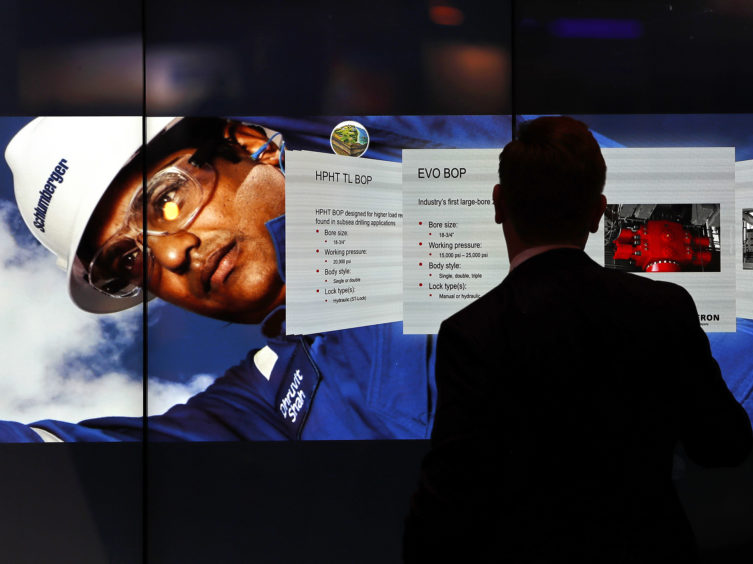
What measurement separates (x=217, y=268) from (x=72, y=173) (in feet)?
2.71

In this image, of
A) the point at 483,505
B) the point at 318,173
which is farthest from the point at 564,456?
the point at 318,173

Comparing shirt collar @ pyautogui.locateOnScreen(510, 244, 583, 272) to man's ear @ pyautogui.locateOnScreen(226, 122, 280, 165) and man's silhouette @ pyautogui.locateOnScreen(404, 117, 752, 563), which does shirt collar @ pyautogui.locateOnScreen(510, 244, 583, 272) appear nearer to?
man's silhouette @ pyautogui.locateOnScreen(404, 117, 752, 563)

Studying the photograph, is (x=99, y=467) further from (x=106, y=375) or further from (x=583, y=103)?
(x=583, y=103)

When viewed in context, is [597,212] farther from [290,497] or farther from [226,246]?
[290,497]

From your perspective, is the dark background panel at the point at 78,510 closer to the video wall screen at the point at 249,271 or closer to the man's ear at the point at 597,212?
the video wall screen at the point at 249,271

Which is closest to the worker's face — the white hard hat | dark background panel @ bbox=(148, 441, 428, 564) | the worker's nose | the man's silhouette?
the worker's nose

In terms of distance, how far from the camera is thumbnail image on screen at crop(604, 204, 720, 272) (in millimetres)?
3480

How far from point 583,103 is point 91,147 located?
238 cm

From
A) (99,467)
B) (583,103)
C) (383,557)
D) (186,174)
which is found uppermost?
(583,103)

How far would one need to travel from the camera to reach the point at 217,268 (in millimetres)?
3451

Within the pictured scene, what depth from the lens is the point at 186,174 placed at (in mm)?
3430

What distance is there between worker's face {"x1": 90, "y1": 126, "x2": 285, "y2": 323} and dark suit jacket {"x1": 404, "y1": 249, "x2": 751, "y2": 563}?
238 centimetres

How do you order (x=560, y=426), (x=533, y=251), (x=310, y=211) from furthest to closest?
(x=310, y=211) < (x=533, y=251) < (x=560, y=426)

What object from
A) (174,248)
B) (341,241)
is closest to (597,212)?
(341,241)
